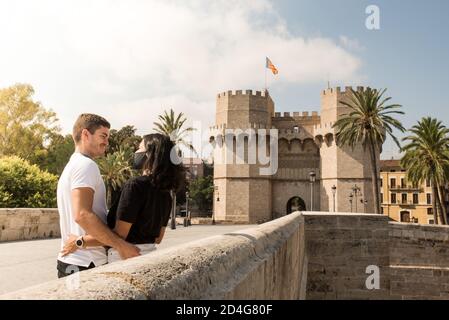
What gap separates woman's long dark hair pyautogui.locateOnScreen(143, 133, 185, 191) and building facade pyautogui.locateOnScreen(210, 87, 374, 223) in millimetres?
39879

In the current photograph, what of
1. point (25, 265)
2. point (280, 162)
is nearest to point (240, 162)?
point (280, 162)

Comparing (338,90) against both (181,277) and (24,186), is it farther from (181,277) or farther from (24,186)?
(181,277)

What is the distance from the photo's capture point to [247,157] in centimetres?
4403

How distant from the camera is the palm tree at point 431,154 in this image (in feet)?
93.1

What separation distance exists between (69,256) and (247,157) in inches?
1639

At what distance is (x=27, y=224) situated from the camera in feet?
43.9

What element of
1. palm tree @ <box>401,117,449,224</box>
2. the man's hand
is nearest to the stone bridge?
the man's hand

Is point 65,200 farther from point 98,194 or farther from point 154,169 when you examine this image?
point 154,169

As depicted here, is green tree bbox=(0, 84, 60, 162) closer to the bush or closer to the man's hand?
the bush

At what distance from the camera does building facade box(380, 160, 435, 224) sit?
6038cm

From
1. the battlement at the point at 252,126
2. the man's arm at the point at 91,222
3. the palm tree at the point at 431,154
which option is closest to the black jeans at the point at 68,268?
the man's arm at the point at 91,222

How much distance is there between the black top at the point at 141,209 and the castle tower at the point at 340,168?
40073 mm

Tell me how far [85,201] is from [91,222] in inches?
5.4

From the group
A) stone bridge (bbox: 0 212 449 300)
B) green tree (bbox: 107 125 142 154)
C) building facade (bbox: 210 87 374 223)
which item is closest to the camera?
stone bridge (bbox: 0 212 449 300)
